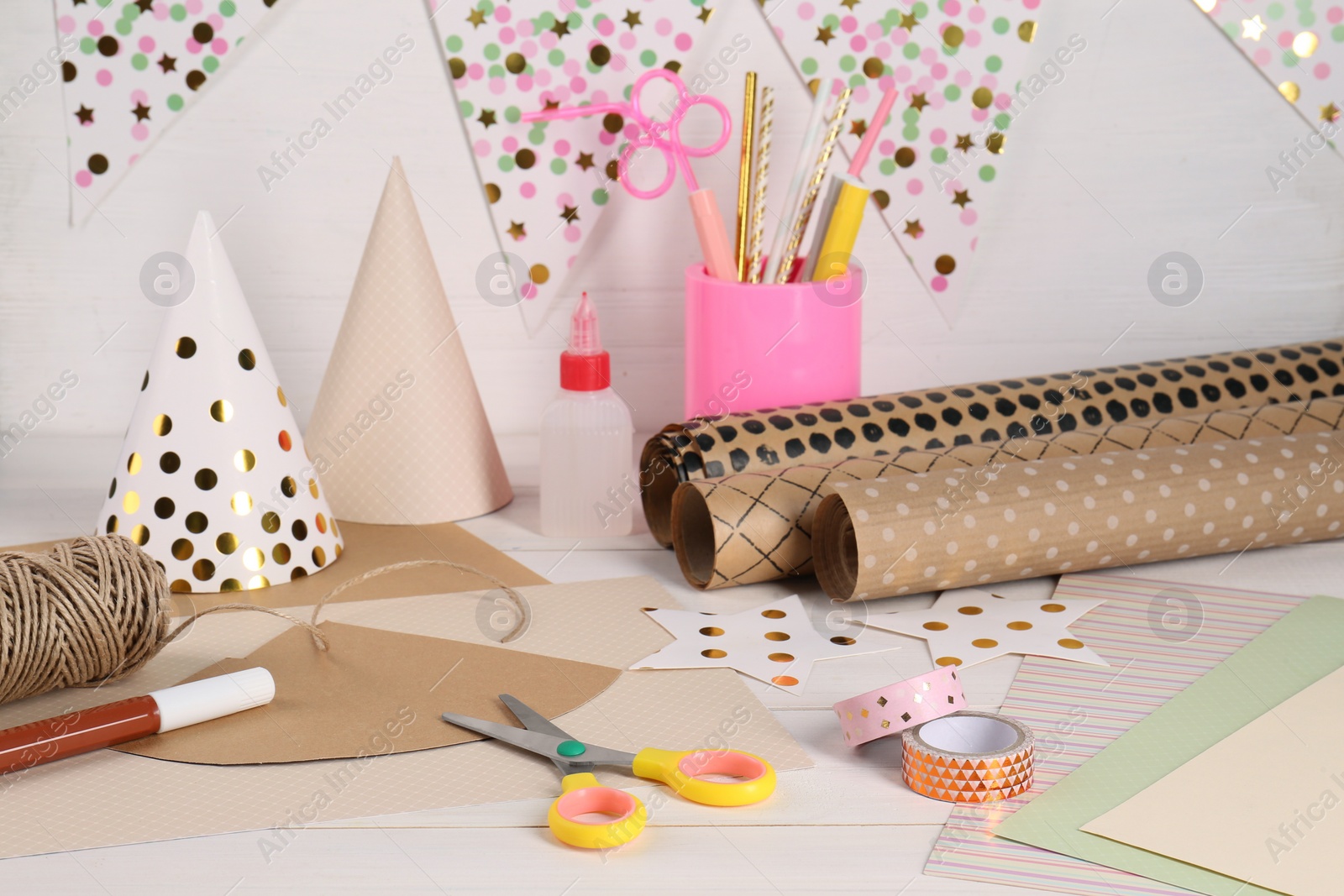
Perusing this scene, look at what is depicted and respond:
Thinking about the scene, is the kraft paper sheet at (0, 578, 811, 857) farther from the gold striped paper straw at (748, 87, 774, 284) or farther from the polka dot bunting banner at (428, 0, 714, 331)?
the polka dot bunting banner at (428, 0, 714, 331)

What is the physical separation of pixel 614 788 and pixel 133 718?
0.69ft

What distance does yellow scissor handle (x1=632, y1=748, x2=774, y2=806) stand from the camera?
18.7 inches

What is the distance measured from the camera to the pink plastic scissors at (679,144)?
2.72 ft

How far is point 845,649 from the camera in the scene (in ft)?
2.07

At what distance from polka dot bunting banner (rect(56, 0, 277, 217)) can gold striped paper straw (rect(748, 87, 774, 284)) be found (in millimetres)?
371

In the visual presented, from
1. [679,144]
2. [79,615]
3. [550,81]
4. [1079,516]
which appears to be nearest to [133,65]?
[550,81]

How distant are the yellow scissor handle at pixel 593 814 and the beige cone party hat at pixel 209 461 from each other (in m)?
0.30

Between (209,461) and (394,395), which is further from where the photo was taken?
(394,395)

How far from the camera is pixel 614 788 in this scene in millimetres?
487

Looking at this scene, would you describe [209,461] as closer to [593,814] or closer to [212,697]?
[212,697]

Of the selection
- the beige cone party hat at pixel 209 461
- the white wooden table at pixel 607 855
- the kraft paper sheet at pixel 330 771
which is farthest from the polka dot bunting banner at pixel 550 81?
the white wooden table at pixel 607 855

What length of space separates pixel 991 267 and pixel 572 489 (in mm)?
406

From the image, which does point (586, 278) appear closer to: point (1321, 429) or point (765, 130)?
point (765, 130)

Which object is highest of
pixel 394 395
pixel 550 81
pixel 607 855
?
pixel 550 81
